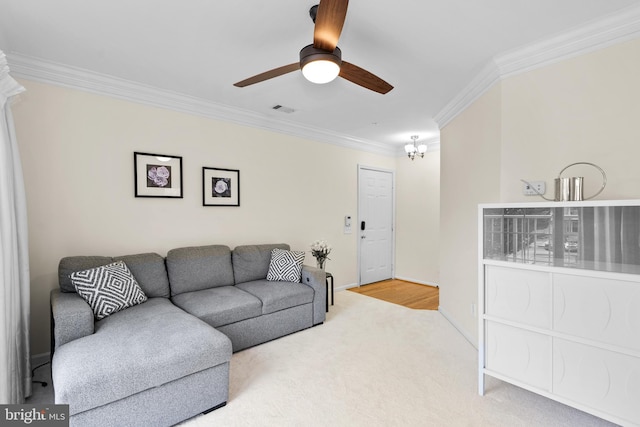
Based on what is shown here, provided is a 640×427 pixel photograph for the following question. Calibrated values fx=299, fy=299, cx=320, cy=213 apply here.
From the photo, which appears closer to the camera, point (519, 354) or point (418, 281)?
point (519, 354)

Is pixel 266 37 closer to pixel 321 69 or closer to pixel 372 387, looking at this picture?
pixel 321 69

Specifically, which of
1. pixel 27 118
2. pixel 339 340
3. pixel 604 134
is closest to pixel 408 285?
pixel 339 340

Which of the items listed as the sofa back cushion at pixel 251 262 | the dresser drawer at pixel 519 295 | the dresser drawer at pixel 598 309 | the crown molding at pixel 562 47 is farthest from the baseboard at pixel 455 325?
the crown molding at pixel 562 47

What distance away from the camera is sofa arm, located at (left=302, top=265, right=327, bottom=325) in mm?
3477

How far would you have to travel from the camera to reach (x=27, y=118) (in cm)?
263

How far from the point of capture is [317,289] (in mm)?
3535

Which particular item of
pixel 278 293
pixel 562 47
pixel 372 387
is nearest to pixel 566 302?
pixel 372 387

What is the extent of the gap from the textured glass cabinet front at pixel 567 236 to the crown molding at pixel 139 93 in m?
2.98

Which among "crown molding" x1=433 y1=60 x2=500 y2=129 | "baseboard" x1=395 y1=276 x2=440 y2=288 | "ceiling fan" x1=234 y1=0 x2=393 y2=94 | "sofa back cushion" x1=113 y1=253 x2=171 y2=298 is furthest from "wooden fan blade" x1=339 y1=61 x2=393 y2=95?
"baseboard" x1=395 y1=276 x2=440 y2=288

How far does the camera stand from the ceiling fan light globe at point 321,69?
1831mm

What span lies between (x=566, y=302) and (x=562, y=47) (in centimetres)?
189

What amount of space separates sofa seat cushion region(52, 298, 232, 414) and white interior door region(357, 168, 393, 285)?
141 inches

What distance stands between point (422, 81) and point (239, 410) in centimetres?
322

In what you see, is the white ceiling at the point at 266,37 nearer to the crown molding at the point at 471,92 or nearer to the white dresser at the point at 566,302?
the crown molding at the point at 471,92
